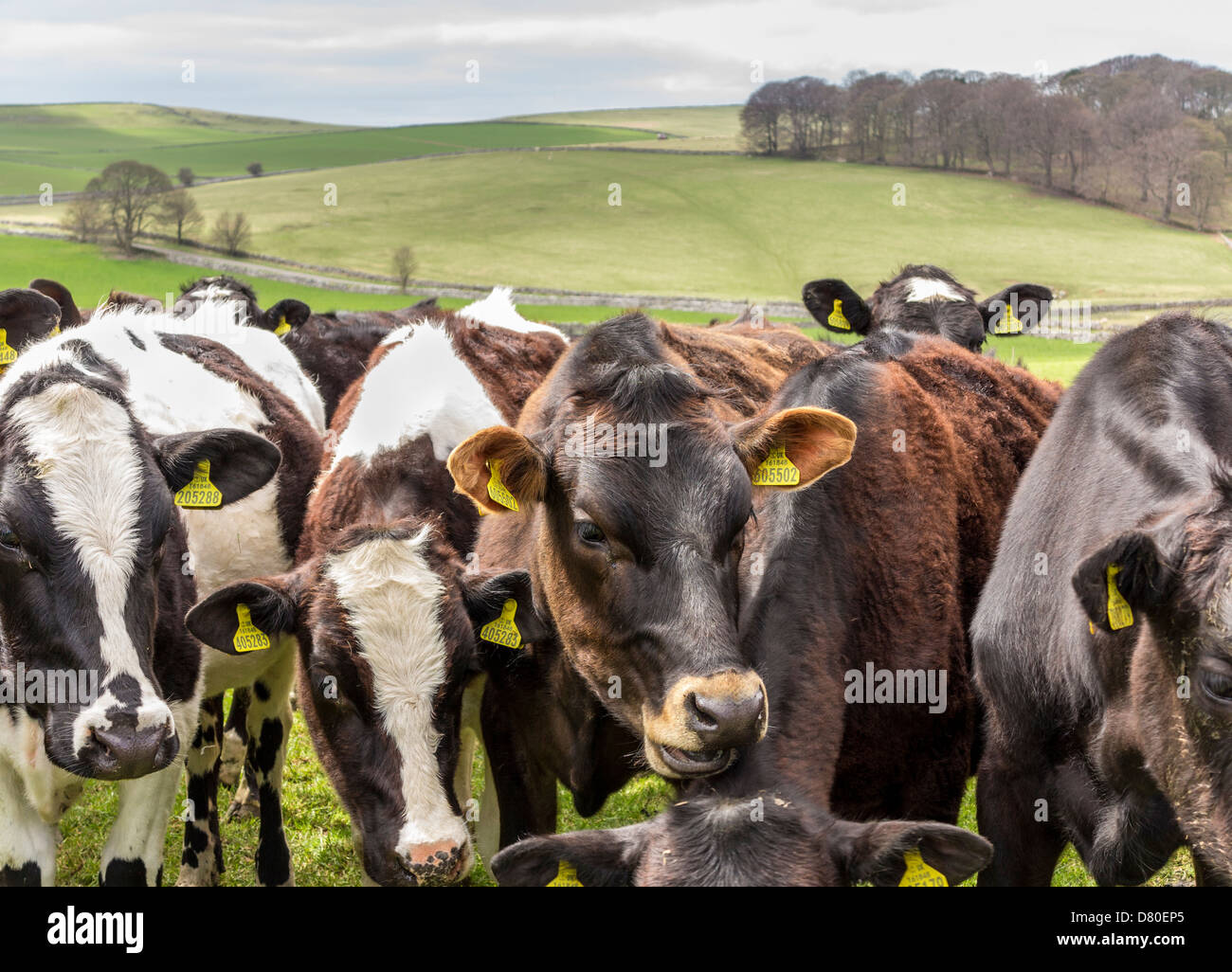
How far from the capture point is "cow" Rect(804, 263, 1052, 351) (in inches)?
376

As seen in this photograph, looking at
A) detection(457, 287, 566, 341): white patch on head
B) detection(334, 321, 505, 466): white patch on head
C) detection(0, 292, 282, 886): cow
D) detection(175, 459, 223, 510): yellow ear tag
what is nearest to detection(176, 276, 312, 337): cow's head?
detection(457, 287, 566, 341): white patch on head

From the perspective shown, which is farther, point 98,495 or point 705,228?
point 705,228

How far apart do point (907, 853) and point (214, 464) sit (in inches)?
127

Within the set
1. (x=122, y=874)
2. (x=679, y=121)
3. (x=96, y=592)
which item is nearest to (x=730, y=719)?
(x=96, y=592)

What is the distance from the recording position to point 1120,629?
11.6ft

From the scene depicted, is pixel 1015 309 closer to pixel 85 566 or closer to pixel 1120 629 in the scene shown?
pixel 1120 629

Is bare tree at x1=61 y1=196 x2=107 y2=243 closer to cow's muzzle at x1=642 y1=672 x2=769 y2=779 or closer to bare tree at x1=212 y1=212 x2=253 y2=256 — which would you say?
bare tree at x1=212 y1=212 x2=253 y2=256

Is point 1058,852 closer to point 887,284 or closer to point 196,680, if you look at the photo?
point 196,680

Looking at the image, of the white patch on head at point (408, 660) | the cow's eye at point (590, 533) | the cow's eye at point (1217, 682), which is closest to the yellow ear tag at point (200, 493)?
the white patch on head at point (408, 660)

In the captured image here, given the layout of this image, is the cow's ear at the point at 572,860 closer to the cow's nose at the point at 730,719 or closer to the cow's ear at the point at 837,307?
the cow's nose at the point at 730,719

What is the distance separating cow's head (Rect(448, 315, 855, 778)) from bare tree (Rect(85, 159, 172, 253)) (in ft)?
161

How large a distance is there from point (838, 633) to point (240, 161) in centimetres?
8852

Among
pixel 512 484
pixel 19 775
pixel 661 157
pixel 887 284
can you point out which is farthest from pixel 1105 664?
pixel 661 157

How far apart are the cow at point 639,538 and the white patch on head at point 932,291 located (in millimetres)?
5581
